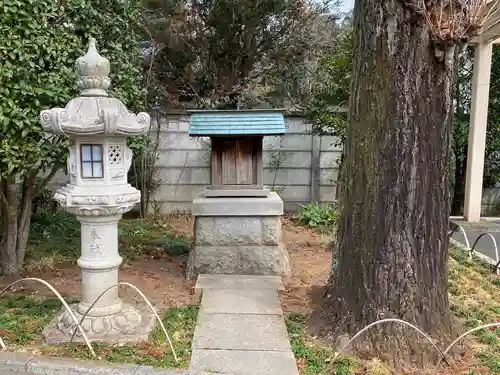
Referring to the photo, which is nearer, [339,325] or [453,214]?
[339,325]

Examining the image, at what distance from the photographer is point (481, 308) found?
4.34 meters

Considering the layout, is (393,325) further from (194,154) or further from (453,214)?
(453,214)

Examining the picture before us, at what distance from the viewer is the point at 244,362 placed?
10.6 feet

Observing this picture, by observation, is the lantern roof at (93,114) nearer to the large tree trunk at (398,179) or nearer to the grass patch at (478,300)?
the large tree trunk at (398,179)

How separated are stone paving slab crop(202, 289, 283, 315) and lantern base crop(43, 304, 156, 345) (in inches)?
27.1

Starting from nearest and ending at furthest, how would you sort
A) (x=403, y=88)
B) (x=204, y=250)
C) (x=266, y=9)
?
(x=403, y=88) < (x=204, y=250) < (x=266, y=9)

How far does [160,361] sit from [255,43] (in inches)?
291

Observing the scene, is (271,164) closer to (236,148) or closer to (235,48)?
(235,48)

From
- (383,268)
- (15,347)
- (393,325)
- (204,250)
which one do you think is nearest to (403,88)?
(383,268)

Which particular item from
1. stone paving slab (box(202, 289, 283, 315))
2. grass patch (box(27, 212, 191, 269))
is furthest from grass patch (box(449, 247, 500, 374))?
grass patch (box(27, 212, 191, 269))

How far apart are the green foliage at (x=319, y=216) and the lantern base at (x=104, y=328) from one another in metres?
5.11

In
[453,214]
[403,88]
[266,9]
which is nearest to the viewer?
[403,88]

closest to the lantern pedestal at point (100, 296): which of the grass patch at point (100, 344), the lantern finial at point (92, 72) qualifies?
the grass patch at point (100, 344)

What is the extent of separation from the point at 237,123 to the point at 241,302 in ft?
6.87
